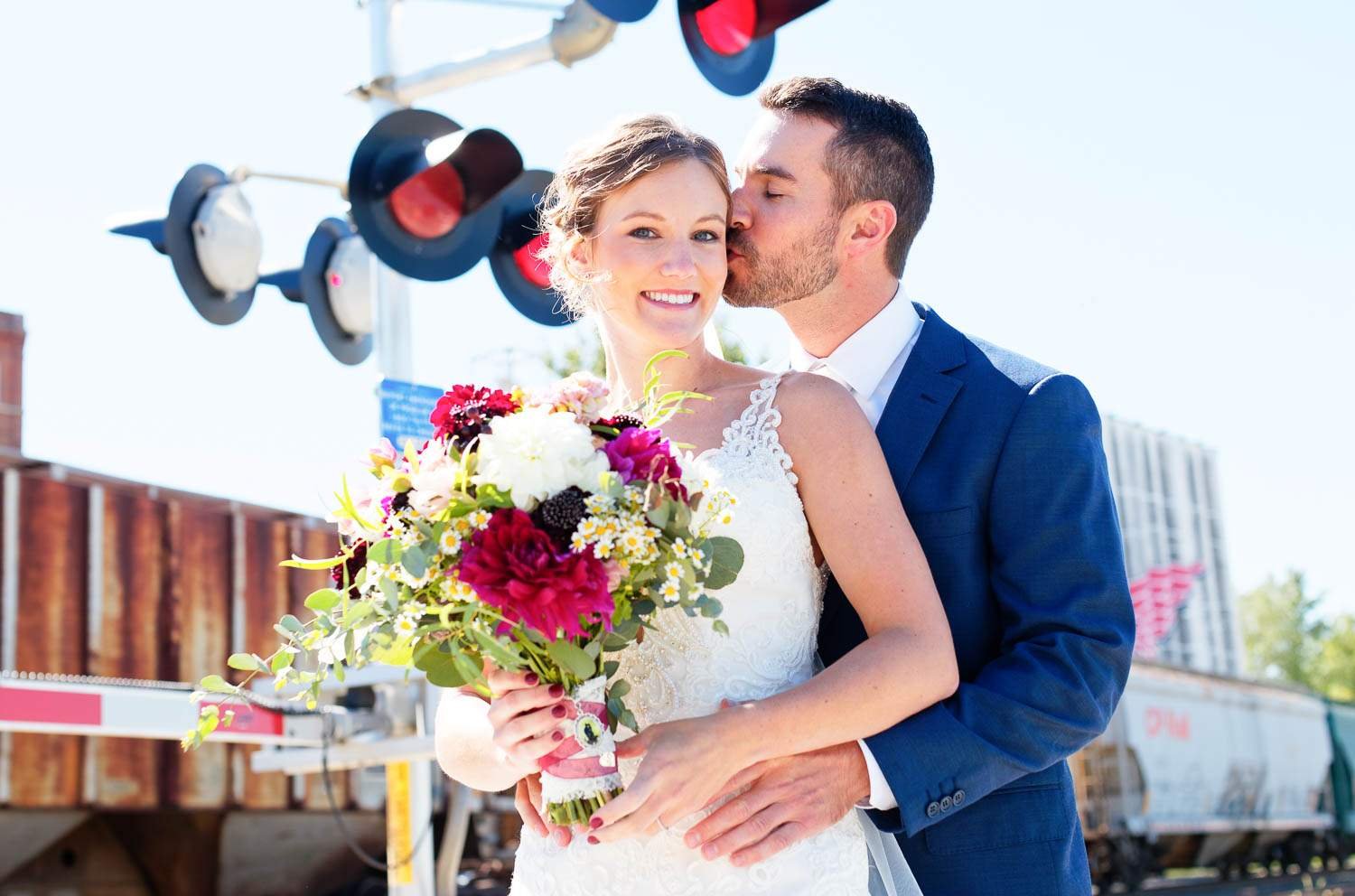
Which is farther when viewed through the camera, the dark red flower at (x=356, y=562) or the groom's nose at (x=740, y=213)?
the groom's nose at (x=740, y=213)

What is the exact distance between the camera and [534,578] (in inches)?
79.0

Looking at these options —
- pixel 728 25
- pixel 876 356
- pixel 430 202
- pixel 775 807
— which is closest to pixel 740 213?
pixel 876 356

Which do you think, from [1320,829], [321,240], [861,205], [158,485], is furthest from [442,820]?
[1320,829]

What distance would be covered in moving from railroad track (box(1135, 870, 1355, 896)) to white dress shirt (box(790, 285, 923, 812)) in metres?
17.0

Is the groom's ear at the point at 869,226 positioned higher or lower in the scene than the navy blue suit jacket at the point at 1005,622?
higher

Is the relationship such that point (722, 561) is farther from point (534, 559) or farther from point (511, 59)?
point (511, 59)

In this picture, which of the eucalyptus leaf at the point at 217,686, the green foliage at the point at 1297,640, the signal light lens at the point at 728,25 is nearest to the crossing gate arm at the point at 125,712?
the eucalyptus leaf at the point at 217,686

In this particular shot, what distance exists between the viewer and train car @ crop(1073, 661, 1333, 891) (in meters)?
20.1

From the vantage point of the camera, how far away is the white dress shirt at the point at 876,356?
296 cm

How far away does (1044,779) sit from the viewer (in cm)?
259

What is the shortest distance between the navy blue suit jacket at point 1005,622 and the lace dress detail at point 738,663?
0.13 meters

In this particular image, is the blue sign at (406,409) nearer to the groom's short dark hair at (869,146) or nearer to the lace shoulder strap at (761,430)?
the groom's short dark hair at (869,146)

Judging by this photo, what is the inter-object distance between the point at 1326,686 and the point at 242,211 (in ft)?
223

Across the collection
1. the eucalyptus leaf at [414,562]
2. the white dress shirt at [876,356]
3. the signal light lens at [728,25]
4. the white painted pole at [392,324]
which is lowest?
the eucalyptus leaf at [414,562]
